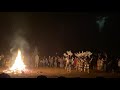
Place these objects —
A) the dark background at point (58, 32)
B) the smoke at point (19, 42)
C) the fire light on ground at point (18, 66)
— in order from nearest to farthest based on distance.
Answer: the fire light on ground at point (18, 66) → the dark background at point (58, 32) → the smoke at point (19, 42)

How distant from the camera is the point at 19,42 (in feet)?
50.4

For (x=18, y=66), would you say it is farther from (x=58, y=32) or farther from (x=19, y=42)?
(x=58, y=32)

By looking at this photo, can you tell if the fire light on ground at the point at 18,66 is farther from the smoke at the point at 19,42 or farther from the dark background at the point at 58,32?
the dark background at the point at 58,32

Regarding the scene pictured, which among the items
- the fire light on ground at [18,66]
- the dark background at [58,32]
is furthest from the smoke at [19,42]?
the fire light on ground at [18,66]

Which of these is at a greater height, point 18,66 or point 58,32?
point 58,32

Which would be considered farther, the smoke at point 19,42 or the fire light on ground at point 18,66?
the smoke at point 19,42

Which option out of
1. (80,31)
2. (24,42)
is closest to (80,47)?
(80,31)

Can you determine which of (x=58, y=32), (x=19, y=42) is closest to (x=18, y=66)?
(x=19, y=42)

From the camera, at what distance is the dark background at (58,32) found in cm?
1472

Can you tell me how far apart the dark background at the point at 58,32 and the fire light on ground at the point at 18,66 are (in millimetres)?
797

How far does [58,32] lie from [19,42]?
2.20 metres

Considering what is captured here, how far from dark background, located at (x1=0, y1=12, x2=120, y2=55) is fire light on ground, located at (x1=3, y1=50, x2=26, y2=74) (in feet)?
2.62
